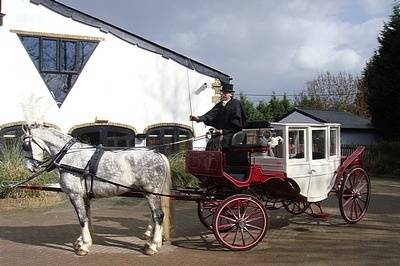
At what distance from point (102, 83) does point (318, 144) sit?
1194 centimetres

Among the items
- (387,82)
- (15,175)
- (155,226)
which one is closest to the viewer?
(155,226)

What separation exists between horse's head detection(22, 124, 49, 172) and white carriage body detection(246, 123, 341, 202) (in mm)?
3332

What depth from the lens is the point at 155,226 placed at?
26.9ft

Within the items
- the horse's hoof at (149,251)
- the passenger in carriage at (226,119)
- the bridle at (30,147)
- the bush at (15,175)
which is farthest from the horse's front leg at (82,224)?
the bush at (15,175)

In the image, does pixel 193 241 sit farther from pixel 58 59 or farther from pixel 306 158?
pixel 58 59

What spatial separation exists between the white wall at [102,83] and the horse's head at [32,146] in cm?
1054

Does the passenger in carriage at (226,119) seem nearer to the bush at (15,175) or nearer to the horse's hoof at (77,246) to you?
the horse's hoof at (77,246)

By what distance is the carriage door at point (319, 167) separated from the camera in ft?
30.9

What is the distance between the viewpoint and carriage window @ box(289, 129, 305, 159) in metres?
9.11

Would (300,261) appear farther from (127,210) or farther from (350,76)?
(350,76)

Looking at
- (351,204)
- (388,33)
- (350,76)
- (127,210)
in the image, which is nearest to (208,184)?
(351,204)

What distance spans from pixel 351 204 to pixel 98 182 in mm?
4898

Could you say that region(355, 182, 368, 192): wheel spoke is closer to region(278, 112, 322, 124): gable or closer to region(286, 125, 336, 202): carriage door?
region(286, 125, 336, 202): carriage door

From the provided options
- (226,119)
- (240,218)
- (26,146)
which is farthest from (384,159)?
(26,146)
